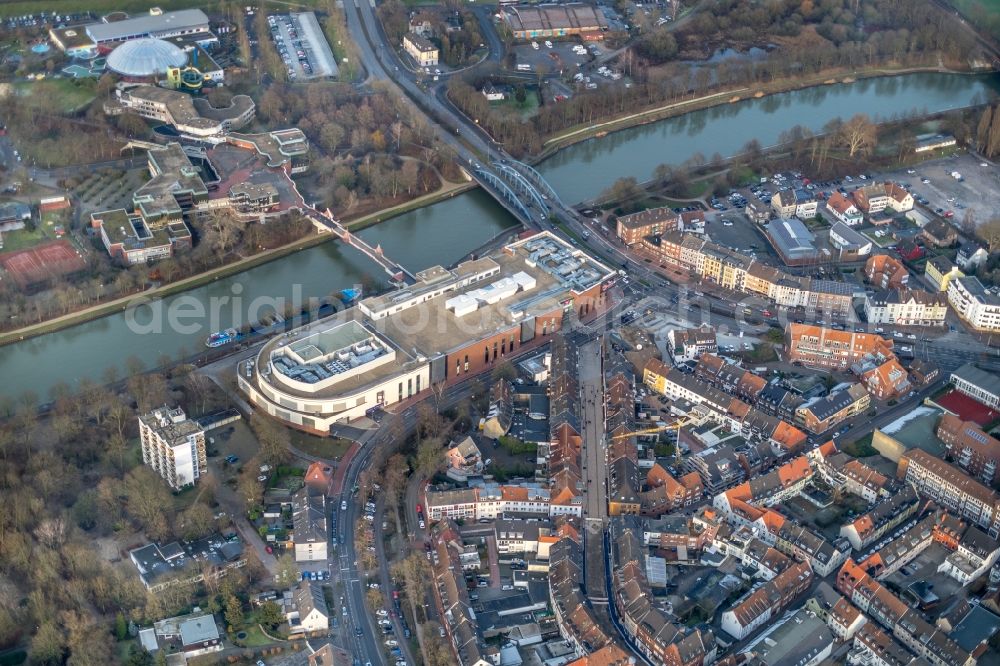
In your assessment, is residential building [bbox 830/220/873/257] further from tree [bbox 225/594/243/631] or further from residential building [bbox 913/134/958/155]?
tree [bbox 225/594/243/631]

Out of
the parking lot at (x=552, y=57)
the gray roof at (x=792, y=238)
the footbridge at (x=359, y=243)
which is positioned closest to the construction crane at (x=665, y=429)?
the gray roof at (x=792, y=238)

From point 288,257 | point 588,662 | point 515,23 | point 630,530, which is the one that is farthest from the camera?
point 515,23

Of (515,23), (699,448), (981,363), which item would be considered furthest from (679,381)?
(515,23)

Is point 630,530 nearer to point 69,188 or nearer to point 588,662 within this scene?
point 588,662

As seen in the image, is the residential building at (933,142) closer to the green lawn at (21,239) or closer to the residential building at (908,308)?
the residential building at (908,308)

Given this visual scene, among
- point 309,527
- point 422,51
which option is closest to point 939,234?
point 422,51

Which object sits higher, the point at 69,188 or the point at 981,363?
the point at 69,188
